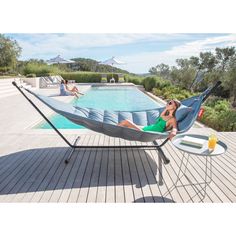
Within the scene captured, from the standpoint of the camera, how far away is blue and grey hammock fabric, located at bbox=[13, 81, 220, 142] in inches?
98.1

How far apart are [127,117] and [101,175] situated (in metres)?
1.05

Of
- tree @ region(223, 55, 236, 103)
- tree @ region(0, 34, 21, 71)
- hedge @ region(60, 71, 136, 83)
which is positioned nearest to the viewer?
tree @ region(223, 55, 236, 103)

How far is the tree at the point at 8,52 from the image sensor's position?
45.1 ft

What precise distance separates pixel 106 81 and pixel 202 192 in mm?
14910

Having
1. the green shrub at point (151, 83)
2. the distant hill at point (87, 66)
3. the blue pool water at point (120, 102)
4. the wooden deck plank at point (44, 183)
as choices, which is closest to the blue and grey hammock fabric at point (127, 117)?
the wooden deck plank at point (44, 183)

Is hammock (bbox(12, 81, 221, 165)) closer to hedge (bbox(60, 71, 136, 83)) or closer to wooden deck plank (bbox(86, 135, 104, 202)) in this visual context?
wooden deck plank (bbox(86, 135, 104, 202))

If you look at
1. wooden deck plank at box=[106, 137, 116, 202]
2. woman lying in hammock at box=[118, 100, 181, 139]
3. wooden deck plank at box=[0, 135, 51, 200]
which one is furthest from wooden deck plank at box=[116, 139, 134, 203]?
wooden deck plank at box=[0, 135, 51, 200]

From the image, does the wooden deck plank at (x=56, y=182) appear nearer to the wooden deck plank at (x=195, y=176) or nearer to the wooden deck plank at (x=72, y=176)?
the wooden deck plank at (x=72, y=176)

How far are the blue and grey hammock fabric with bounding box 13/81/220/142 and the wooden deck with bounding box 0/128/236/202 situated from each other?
378 millimetres

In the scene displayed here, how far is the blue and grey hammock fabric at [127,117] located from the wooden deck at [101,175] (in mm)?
378
